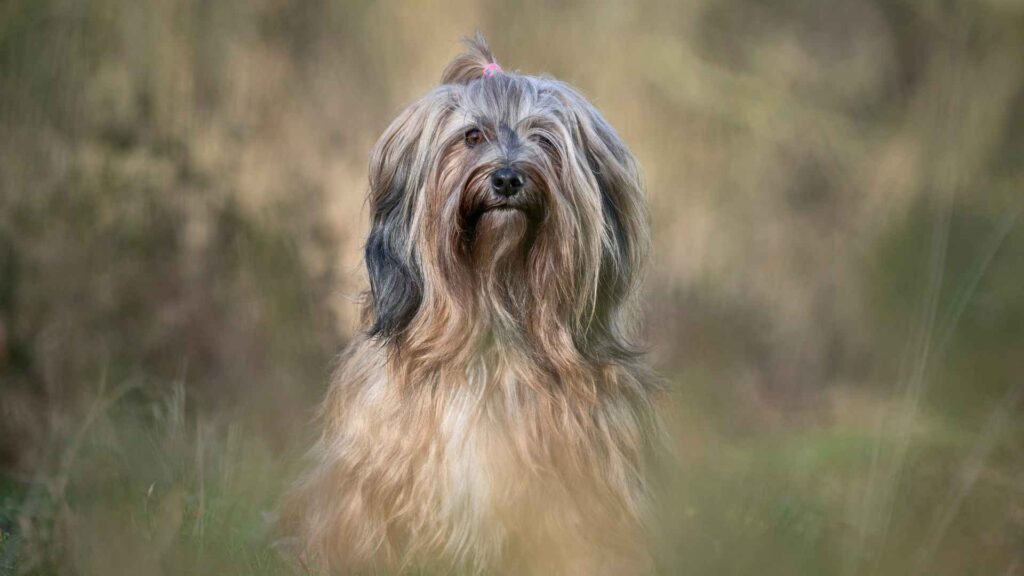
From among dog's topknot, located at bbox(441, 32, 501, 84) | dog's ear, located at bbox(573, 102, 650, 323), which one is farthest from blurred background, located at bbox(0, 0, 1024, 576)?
dog's topknot, located at bbox(441, 32, 501, 84)

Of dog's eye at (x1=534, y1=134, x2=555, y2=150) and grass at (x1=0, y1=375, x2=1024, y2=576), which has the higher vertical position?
dog's eye at (x1=534, y1=134, x2=555, y2=150)

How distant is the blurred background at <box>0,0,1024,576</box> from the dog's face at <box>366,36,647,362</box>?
1.73ft

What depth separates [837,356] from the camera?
16.8 ft

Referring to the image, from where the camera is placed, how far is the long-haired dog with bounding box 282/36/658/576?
3.23m

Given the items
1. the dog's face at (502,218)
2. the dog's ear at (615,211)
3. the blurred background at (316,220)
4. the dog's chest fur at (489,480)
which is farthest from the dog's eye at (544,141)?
the blurred background at (316,220)

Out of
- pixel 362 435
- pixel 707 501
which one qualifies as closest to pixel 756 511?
pixel 707 501

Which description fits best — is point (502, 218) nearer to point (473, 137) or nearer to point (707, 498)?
point (473, 137)

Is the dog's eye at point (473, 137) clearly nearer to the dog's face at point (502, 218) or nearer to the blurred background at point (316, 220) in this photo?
the dog's face at point (502, 218)

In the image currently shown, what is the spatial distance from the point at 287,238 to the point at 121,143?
2.44ft

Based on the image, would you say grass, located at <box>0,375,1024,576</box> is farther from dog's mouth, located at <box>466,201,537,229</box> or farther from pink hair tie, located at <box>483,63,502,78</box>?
pink hair tie, located at <box>483,63,502,78</box>

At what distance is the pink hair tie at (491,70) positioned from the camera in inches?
132

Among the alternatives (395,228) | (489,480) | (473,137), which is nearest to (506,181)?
(473,137)

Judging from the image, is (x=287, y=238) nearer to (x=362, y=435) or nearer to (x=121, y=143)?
(x=121, y=143)

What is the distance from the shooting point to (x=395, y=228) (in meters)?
3.38
